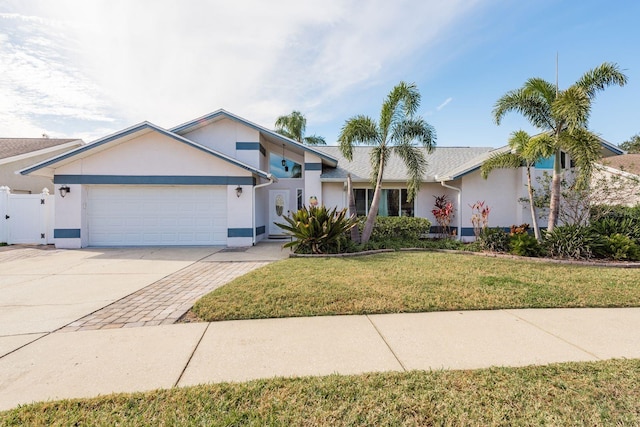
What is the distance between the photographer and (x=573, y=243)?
8828 mm

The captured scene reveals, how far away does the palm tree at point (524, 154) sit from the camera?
945 centimetres

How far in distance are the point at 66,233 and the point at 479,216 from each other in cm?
1726

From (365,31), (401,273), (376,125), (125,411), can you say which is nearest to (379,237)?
(376,125)

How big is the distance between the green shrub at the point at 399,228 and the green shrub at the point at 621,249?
5482 millimetres

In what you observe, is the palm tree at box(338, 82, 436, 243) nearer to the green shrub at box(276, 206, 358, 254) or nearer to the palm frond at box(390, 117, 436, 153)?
the palm frond at box(390, 117, 436, 153)

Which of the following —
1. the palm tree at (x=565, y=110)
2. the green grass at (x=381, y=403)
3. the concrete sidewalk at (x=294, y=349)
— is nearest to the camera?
the green grass at (x=381, y=403)

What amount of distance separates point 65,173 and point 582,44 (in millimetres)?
19774

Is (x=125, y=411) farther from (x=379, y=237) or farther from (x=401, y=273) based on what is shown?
(x=379, y=237)

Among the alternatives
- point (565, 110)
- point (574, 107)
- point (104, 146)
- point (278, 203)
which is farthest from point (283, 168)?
point (574, 107)

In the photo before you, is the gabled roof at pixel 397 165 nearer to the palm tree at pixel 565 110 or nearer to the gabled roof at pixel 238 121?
the gabled roof at pixel 238 121

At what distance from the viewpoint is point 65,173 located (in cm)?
1190

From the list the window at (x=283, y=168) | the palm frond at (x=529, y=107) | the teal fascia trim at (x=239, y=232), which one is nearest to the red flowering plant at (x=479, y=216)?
the palm frond at (x=529, y=107)

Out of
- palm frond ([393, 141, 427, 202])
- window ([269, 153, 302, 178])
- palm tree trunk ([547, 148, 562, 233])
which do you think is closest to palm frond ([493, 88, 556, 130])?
palm tree trunk ([547, 148, 562, 233])

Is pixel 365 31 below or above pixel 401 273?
above
